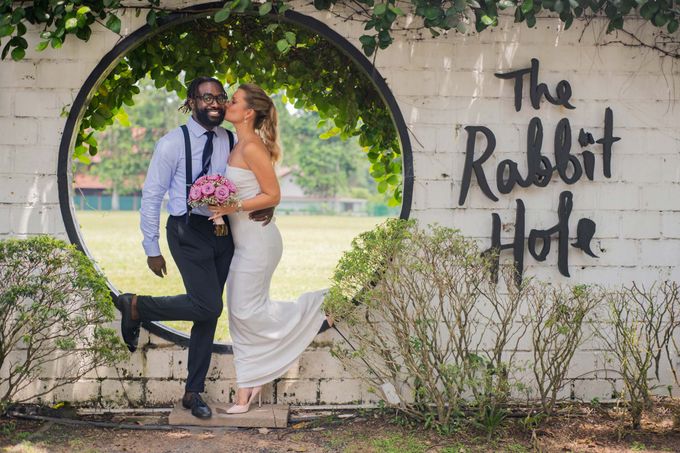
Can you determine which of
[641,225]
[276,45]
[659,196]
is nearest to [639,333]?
→ [641,225]

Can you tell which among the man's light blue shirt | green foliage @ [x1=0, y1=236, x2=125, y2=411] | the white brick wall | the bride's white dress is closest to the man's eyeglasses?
the man's light blue shirt

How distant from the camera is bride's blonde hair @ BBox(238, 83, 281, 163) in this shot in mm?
5117

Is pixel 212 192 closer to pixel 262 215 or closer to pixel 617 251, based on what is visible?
pixel 262 215

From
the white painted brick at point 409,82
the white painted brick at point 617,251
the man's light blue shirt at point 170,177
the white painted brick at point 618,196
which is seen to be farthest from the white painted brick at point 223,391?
the white painted brick at point 618,196

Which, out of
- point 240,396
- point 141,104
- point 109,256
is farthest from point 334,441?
point 141,104

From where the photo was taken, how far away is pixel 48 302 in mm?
4773

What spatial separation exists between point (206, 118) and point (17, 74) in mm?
1246

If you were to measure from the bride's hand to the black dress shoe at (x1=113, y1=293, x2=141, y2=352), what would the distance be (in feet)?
2.44

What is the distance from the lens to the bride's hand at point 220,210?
481cm

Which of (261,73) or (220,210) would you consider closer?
(220,210)

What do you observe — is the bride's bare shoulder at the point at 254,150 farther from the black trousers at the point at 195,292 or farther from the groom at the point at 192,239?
the black trousers at the point at 195,292

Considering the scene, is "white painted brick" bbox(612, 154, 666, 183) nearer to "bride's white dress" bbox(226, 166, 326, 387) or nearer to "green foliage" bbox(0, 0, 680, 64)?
"green foliage" bbox(0, 0, 680, 64)

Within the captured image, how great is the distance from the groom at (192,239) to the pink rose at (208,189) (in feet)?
0.88

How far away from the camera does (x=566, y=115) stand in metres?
5.39
